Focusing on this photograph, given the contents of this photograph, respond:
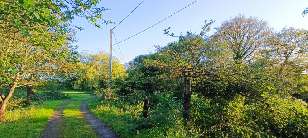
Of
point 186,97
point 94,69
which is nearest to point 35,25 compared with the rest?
point 186,97

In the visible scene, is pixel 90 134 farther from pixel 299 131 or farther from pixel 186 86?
pixel 299 131

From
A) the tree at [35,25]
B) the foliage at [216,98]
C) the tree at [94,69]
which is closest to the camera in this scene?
the tree at [35,25]

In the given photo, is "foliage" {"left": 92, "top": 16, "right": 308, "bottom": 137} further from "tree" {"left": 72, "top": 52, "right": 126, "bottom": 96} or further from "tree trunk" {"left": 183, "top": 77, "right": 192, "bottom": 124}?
"tree" {"left": 72, "top": 52, "right": 126, "bottom": 96}

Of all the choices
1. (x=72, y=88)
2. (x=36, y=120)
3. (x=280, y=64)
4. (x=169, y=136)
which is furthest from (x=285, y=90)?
(x=72, y=88)

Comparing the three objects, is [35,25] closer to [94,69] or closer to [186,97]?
[186,97]

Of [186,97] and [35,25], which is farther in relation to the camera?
[186,97]

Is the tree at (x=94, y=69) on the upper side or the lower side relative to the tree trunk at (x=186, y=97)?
upper

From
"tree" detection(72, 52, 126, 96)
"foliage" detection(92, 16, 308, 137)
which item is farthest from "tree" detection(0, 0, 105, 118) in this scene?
"tree" detection(72, 52, 126, 96)

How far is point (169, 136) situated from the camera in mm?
15766

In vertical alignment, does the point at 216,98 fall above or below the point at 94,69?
below

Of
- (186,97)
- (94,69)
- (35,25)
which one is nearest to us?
(35,25)

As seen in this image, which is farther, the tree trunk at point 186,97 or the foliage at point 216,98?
the tree trunk at point 186,97

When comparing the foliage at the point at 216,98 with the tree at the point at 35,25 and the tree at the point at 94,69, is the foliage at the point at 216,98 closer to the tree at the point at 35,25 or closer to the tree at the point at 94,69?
the tree at the point at 35,25

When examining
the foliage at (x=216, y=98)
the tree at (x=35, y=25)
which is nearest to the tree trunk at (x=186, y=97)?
the foliage at (x=216, y=98)
